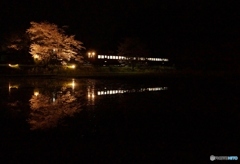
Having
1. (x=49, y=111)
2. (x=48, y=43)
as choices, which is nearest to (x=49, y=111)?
(x=49, y=111)

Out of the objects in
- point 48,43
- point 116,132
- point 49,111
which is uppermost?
point 48,43

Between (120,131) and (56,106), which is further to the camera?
(56,106)

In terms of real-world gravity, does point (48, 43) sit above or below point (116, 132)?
above

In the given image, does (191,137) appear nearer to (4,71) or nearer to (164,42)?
(4,71)

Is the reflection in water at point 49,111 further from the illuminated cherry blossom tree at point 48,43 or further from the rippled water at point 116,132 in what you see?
the illuminated cherry blossom tree at point 48,43

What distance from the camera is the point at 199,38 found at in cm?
5322

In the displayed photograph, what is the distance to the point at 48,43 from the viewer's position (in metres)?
34.1

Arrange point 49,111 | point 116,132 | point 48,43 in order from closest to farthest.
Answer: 1. point 116,132
2. point 49,111
3. point 48,43

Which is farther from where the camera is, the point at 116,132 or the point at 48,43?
the point at 48,43

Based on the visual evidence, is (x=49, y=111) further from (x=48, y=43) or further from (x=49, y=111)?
(x=48, y=43)

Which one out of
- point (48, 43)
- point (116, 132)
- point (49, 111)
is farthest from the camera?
point (48, 43)

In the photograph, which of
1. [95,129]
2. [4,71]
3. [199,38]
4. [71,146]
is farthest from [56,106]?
[199,38]

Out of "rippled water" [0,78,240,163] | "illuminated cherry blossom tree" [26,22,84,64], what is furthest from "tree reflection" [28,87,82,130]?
"illuminated cherry blossom tree" [26,22,84,64]

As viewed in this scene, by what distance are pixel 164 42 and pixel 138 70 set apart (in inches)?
561
